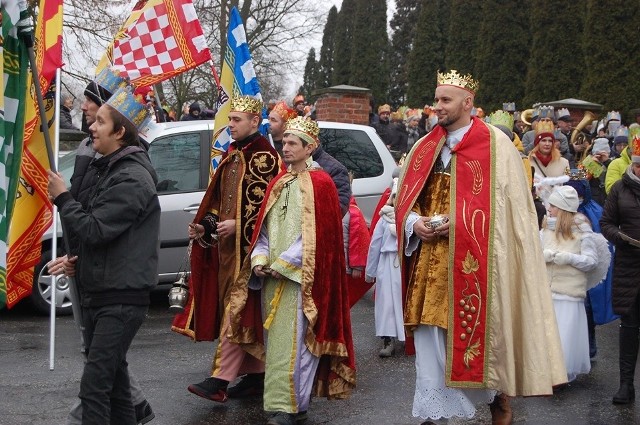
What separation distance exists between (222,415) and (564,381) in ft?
7.16

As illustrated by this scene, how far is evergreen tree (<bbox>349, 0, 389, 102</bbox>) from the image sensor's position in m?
44.0

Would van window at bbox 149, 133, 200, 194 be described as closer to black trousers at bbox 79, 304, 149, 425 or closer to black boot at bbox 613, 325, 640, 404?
black boot at bbox 613, 325, 640, 404

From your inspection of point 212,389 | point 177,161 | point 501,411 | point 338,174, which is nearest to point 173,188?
point 177,161

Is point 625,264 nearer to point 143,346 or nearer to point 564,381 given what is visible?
point 564,381

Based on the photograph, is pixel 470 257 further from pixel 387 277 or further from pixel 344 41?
pixel 344 41

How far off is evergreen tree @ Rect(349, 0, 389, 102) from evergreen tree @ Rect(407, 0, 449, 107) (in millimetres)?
5238

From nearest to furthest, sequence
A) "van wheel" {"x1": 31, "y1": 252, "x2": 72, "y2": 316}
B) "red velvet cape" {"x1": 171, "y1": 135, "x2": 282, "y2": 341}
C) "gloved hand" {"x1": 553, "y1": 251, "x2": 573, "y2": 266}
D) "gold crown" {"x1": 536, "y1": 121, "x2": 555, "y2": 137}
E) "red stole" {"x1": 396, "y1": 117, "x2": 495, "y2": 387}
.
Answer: "red stole" {"x1": 396, "y1": 117, "x2": 495, "y2": 387}, "red velvet cape" {"x1": 171, "y1": 135, "x2": 282, "y2": 341}, "gloved hand" {"x1": 553, "y1": 251, "x2": 573, "y2": 266}, "van wheel" {"x1": 31, "y1": 252, "x2": 72, "y2": 316}, "gold crown" {"x1": 536, "y1": 121, "x2": 555, "y2": 137}

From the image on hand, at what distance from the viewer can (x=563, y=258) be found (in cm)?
805

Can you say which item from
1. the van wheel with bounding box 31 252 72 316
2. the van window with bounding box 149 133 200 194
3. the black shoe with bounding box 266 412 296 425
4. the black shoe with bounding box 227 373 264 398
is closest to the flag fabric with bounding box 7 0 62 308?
the black shoe with bounding box 266 412 296 425

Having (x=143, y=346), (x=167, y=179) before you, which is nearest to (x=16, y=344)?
(x=143, y=346)

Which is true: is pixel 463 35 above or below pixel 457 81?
A: above

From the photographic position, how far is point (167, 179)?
1024 cm

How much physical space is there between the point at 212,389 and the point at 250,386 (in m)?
0.45

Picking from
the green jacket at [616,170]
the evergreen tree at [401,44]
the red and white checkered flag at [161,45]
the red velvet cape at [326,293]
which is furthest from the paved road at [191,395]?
the evergreen tree at [401,44]
